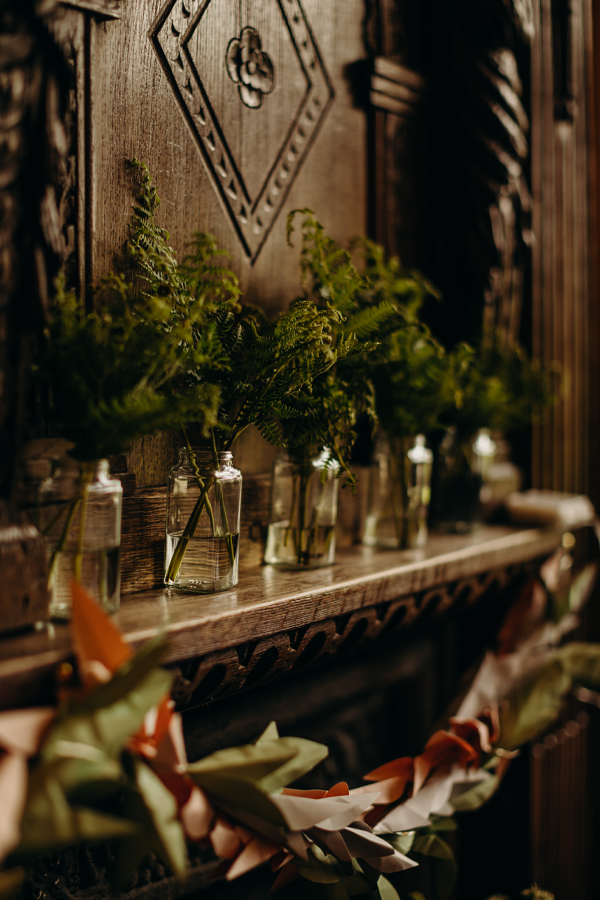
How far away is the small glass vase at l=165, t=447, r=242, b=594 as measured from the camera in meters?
0.87

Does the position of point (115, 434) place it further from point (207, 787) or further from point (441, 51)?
point (441, 51)

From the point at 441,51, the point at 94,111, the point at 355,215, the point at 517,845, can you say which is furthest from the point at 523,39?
the point at 517,845

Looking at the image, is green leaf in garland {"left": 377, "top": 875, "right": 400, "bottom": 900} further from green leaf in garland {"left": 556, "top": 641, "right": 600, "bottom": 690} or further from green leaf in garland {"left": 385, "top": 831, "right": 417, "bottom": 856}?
green leaf in garland {"left": 556, "top": 641, "right": 600, "bottom": 690}

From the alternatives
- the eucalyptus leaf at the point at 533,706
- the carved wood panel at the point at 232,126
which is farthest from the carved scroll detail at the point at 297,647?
the carved wood panel at the point at 232,126

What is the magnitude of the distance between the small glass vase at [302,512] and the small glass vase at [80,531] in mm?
336

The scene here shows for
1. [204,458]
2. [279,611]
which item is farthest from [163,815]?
[204,458]

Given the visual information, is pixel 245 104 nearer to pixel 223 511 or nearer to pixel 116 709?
pixel 223 511

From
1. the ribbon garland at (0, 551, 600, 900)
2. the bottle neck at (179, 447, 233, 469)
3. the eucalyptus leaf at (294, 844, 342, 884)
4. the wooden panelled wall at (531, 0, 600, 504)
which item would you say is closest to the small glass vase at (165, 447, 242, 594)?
the bottle neck at (179, 447, 233, 469)

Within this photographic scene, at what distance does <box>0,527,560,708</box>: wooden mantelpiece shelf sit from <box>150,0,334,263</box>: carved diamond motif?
1.76ft

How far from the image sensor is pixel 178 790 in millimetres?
680

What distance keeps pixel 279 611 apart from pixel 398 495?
46 centimetres

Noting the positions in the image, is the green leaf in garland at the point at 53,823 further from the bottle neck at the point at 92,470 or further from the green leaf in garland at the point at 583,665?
the green leaf in garland at the point at 583,665

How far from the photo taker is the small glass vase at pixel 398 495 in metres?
1.21

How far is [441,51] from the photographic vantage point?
4.76 ft
